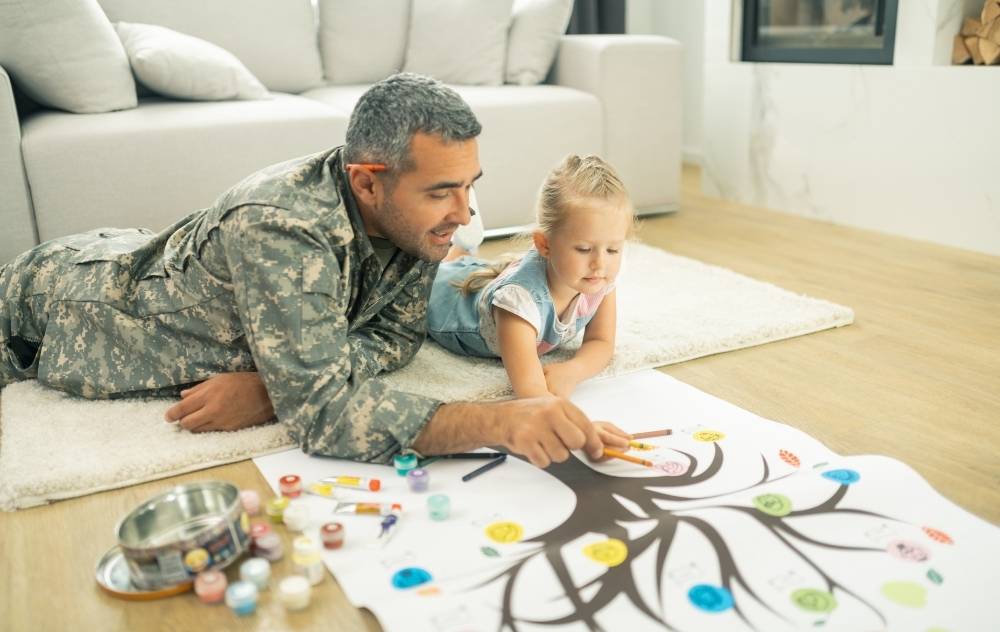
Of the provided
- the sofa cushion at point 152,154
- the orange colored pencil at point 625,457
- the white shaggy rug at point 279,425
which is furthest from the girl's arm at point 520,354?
the sofa cushion at point 152,154

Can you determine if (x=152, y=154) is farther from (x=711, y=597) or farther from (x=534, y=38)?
(x=711, y=597)

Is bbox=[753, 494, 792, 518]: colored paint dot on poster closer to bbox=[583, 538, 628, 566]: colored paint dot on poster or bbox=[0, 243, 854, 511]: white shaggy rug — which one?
bbox=[583, 538, 628, 566]: colored paint dot on poster

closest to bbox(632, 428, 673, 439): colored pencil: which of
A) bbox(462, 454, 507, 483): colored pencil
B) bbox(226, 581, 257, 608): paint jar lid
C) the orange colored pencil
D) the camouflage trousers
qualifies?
the orange colored pencil

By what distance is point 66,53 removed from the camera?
2369mm

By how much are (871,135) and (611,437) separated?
2.11 metres

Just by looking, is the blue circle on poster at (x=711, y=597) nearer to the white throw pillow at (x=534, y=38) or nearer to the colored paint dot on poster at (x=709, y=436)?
the colored paint dot on poster at (x=709, y=436)

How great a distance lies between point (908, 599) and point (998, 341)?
112 centimetres

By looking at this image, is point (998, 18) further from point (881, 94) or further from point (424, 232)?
point (424, 232)

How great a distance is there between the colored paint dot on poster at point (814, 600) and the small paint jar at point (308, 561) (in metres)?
0.56

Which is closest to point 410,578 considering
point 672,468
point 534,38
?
point 672,468

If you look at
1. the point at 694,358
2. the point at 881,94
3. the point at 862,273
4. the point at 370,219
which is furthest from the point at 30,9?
the point at 881,94

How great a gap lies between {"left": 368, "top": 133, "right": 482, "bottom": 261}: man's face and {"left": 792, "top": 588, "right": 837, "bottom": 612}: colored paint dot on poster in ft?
2.42

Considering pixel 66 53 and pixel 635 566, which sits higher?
pixel 66 53

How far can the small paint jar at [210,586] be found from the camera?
40.8 inches
